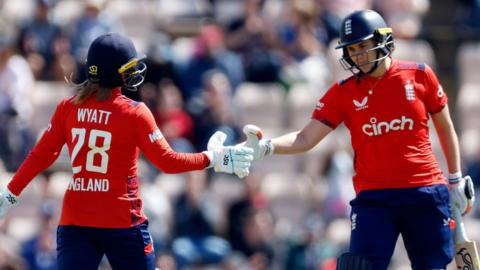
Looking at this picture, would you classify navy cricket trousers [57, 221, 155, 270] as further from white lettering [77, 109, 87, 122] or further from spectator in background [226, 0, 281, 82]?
spectator in background [226, 0, 281, 82]

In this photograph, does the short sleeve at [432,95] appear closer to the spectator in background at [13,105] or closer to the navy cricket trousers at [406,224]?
the navy cricket trousers at [406,224]

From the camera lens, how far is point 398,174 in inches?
307

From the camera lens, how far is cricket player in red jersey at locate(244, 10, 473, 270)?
7.79 meters

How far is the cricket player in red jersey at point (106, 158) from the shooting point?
24.4 feet

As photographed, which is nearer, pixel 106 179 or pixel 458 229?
pixel 106 179

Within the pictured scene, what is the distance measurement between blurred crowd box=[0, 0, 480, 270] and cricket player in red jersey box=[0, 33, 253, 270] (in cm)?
452


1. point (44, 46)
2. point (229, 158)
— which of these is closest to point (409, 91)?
point (229, 158)

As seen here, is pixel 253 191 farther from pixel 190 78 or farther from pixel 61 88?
pixel 61 88

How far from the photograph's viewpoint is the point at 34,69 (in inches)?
565

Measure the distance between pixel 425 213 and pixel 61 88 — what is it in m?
7.30

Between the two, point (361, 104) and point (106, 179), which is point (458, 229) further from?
→ point (106, 179)

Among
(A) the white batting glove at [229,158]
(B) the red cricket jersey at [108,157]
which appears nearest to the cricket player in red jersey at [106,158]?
(B) the red cricket jersey at [108,157]

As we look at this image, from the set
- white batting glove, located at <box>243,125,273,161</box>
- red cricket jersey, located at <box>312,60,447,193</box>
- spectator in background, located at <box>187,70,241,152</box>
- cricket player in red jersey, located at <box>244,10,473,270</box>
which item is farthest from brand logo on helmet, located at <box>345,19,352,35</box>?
spectator in background, located at <box>187,70,241,152</box>

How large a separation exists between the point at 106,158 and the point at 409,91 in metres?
1.96
